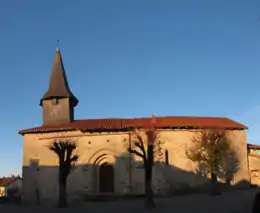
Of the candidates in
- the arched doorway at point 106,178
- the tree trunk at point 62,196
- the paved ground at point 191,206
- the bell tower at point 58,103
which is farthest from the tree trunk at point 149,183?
the bell tower at point 58,103

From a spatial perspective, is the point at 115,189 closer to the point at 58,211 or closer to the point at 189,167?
the point at 189,167

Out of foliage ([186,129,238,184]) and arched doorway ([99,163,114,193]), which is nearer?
foliage ([186,129,238,184])

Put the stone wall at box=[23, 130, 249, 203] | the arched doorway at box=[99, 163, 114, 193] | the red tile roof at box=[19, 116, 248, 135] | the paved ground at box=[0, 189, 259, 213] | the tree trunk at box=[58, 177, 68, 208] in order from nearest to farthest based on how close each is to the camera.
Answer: the paved ground at box=[0, 189, 259, 213], the tree trunk at box=[58, 177, 68, 208], the stone wall at box=[23, 130, 249, 203], the arched doorway at box=[99, 163, 114, 193], the red tile roof at box=[19, 116, 248, 135]

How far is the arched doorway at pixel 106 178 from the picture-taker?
3419 cm

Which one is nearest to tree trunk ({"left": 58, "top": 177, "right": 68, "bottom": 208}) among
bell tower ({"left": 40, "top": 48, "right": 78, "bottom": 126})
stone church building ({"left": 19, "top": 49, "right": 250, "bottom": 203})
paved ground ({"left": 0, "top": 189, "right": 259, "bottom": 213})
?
paved ground ({"left": 0, "top": 189, "right": 259, "bottom": 213})

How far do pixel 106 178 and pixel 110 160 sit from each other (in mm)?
1735

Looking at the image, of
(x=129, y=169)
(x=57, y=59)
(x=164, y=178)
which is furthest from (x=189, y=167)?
(x=57, y=59)

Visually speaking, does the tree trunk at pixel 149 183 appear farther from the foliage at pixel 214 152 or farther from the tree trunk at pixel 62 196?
the foliage at pixel 214 152

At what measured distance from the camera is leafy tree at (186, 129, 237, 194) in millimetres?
31828

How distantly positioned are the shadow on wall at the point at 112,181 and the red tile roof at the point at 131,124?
9.41 feet

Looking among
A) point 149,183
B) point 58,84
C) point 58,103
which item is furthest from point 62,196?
point 58,84

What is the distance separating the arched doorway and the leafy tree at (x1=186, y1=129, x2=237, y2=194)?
24.5 ft

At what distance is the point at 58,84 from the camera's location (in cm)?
3878

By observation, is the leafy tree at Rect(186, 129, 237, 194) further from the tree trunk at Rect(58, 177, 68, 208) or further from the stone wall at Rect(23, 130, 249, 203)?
the tree trunk at Rect(58, 177, 68, 208)
